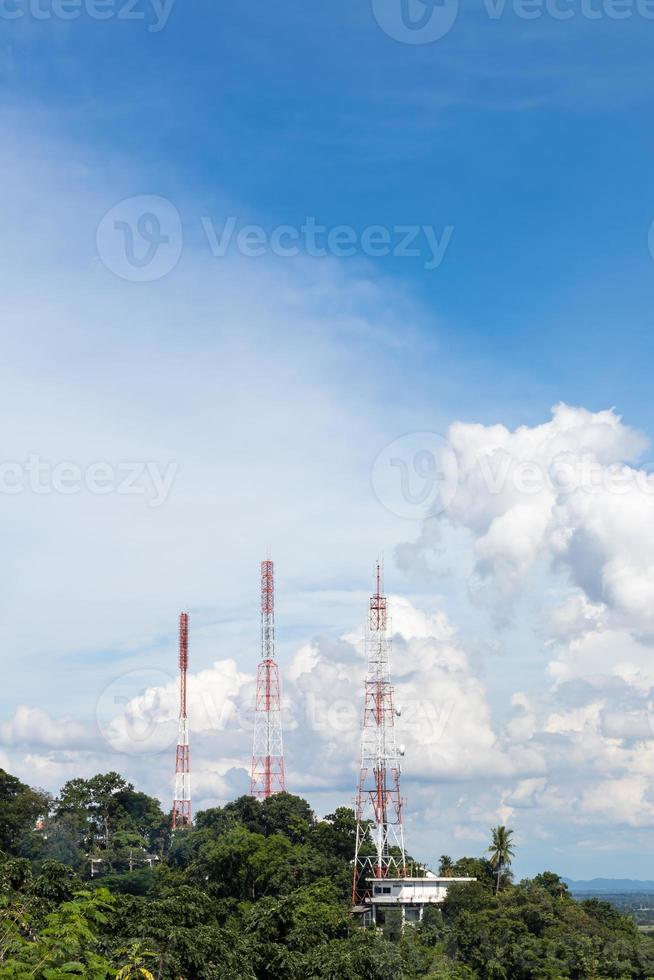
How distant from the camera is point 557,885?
74.6 meters

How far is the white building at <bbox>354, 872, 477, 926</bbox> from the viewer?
6750 cm

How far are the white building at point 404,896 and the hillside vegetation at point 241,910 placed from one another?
2.26 m

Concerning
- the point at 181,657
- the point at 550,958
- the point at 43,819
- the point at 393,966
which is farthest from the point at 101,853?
the point at 393,966

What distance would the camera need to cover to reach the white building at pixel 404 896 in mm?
67500

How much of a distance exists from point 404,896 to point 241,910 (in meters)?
11.5

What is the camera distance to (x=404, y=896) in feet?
222

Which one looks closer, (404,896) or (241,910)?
(241,910)

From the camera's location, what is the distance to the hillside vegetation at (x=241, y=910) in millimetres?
21047

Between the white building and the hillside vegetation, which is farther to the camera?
the white building

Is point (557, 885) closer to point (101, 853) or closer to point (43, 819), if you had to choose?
point (101, 853)

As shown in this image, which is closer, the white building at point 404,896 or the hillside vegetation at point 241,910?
the hillside vegetation at point 241,910

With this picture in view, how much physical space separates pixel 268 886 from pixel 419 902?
32.2 feet

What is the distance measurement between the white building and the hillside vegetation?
2258 mm

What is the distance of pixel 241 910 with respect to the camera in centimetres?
6238
